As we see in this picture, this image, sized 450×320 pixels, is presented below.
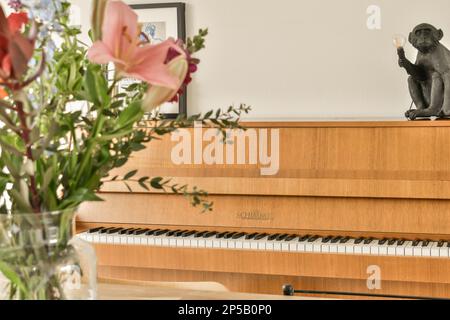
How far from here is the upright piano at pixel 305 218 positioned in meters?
3.40

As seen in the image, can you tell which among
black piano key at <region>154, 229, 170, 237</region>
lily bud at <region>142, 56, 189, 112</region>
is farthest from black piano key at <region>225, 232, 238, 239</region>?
lily bud at <region>142, 56, 189, 112</region>

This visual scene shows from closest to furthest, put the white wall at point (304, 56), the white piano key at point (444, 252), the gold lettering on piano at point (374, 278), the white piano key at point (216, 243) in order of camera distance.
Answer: the white piano key at point (444, 252) → the gold lettering on piano at point (374, 278) → the white piano key at point (216, 243) → the white wall at point (304, 56)

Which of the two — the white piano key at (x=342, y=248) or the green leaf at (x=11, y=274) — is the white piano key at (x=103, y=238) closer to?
the white piano key at (x=342, y=248)

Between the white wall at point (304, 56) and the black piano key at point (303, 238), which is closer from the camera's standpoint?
the black piano key at point (303, 238)

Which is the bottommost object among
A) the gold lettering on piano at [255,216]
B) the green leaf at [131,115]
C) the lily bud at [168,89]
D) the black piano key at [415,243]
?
the black piano key at [415,243]

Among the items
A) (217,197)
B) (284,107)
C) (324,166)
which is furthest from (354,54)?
(217,197)

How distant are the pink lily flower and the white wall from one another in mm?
3301

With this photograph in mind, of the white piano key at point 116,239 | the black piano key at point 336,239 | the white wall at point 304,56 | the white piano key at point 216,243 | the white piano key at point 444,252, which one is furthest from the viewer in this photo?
the white wall at point 304,56

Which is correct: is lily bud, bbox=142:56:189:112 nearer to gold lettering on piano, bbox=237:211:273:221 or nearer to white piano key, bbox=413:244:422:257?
white piano key, bbox=413:244:422:257

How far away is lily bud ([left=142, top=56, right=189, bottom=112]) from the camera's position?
977mm

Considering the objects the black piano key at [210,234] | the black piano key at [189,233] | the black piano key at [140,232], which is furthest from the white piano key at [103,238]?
the black piano key at [210,234]

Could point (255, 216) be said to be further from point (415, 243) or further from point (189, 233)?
point (415, 243)

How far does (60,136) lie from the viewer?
1041mm
